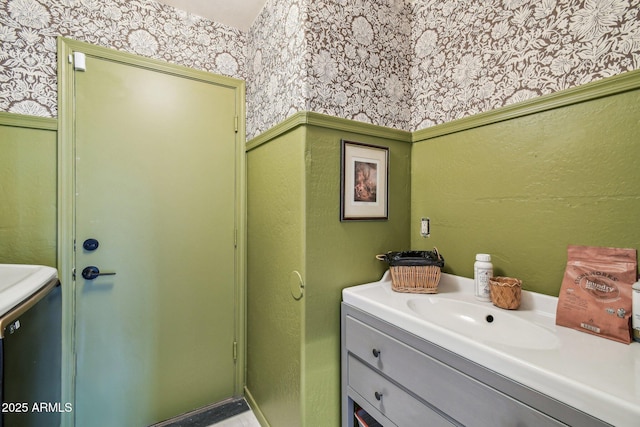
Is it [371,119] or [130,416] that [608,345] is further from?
[130,416]

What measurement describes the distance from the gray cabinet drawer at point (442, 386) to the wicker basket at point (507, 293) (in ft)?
1.43

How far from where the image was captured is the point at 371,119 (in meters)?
1.52

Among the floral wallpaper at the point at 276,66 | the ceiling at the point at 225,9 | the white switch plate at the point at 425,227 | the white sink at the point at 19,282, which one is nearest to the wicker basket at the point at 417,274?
the white switch plate at the point at 425,227

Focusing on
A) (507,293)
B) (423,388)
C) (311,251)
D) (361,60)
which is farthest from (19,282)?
(507,293)

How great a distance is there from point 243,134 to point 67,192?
1.07 metres

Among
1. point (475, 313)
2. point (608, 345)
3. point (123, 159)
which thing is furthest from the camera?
point (123, 159)

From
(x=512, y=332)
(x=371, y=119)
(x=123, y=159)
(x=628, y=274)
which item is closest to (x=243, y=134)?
(x=123, y=159)

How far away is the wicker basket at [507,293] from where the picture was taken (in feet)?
3.70

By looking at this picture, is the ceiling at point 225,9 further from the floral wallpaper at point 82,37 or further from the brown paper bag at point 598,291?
the brown paper bag at point 598,291

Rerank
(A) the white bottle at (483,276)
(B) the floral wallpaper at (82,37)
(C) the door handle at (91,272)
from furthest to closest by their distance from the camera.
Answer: (C) the door handle at (91,272), (B) the floral wallpaper at (82,37), (A) the white bottle at (483,276)

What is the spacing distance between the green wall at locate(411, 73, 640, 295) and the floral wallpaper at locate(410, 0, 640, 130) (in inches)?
3.9

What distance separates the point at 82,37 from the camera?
5.12 feet

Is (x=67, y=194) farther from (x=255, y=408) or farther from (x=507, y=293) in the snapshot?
(x=507, y=293)

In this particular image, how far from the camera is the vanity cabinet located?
0.73 metres
